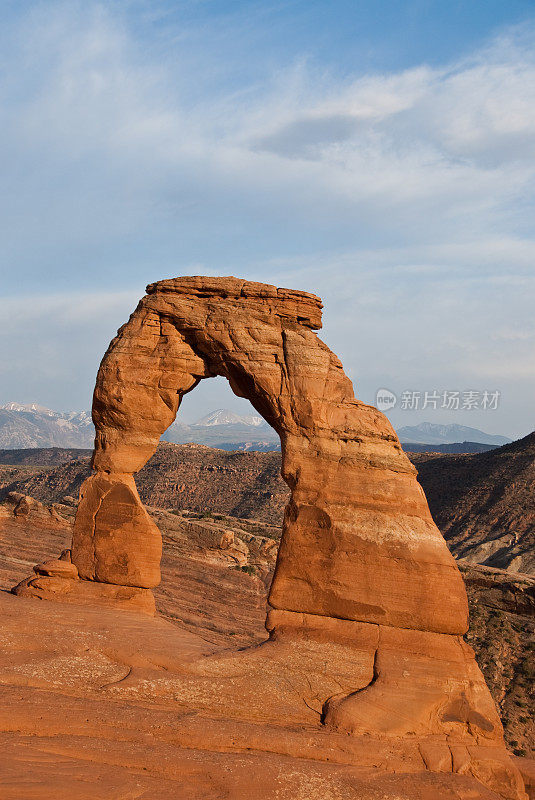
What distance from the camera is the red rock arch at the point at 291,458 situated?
44.8 feet

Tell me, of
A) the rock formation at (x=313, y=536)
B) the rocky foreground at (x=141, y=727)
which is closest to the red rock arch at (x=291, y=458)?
the rock formation at (x=313, y=536)

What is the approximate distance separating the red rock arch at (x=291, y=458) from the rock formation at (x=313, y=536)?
0.10 feet

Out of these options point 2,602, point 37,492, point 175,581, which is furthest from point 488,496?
point 2,602

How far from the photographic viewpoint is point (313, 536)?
1414cm

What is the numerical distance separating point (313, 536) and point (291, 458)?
1.78 meters

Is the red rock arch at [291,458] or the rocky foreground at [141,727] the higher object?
the red rock arch at [291,458]

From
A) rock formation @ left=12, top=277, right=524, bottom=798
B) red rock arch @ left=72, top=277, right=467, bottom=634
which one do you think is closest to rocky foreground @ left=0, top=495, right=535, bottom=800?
rock formation @ left=12, top=277, right=524, bottom=798

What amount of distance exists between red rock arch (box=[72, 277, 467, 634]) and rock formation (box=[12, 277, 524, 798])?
3 cm

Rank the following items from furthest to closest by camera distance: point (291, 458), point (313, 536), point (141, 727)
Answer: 1. point (291, 458)
2. point (313, 536)
3. point (141, 727)

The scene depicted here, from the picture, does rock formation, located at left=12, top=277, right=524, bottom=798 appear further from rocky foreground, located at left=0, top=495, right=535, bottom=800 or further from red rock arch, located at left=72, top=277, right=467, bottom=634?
rocky foreground, located at left=0, top=495, right=535, bottom=800

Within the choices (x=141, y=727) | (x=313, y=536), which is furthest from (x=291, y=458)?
(x=141, y=727)

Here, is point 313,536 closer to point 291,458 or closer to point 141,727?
point 291,458

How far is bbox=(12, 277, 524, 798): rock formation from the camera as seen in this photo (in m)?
11.9

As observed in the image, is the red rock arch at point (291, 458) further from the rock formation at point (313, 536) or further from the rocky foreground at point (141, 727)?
the rocky foreground at point (141, 727)
